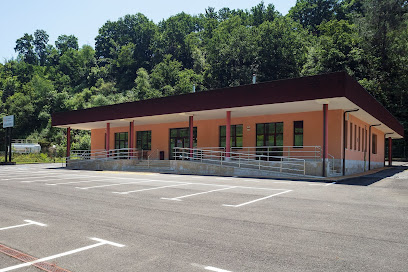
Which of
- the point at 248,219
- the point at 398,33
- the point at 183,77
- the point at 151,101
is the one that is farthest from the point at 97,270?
the point at 183,77

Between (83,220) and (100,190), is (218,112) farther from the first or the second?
(83,220)

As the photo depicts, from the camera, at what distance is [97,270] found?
4215mm

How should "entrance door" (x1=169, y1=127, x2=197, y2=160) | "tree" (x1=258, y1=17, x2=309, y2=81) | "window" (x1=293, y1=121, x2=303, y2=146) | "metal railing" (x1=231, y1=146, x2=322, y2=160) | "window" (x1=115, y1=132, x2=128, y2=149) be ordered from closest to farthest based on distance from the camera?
"metal railing" (x1=231, y1=146, x2=322, y2=160)
"window" (x1=293, y1=121, x2=303, y2=146)
"entrance door" (x1=169, y1=127, x2=197, y2=160)
"window" (x1=115, y1=132, x2=128, y2=149)
"tree" (x1=258, y1=17, x2=309, y2=81)

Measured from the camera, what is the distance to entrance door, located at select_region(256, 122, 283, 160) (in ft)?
75.2

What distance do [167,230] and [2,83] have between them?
350 ft

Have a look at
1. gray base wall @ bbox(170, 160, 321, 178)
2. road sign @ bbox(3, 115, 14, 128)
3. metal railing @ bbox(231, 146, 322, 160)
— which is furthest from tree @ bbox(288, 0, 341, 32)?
gray base wall @ bbox(170, 160, 321, 178)

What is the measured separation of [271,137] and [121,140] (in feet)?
58.0

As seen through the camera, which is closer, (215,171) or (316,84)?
(316,84)

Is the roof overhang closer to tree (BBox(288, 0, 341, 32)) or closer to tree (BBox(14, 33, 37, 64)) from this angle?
tree (BBox(288, 0, 341, 32))

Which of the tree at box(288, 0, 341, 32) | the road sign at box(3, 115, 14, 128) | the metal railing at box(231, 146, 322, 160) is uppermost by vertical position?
the tree at box(288, 0, 341, 32)

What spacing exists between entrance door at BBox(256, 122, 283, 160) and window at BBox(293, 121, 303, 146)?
95 centimetres

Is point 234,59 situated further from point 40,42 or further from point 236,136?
point 40,42

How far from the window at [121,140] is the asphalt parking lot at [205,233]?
2395 centimetres

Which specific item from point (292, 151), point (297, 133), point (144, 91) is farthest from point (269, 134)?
point (144, 91)
